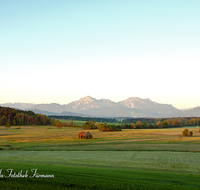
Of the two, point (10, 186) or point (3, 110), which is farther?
point (3, 110)

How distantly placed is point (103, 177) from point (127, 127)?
5328 inches

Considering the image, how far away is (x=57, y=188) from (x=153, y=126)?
5773 inches

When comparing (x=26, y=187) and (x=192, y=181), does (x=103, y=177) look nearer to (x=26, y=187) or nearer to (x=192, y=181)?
(x=26, y=187)

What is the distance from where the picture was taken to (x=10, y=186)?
13.9m

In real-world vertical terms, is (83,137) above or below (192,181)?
below

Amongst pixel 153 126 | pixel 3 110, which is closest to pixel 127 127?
pixel 153 126

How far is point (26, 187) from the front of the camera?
1382cm

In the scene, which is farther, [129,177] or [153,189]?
[129,177]

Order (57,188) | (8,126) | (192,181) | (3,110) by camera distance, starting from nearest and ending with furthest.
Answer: (57,188)
(192,181)
(8,126)
(3,110)

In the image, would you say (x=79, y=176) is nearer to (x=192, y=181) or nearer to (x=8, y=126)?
(x=192, y=181)

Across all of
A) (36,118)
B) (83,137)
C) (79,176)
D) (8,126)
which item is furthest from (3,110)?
Result: (79,176)

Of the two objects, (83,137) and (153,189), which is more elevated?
(153,189)

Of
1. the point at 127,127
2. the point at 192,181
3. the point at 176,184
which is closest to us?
the point at 176,184

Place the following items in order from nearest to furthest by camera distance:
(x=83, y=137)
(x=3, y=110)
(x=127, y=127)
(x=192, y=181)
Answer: (x=192, y=181)
(x=83, y=137)
(x=127, y=127)
(x=3, y=110)
